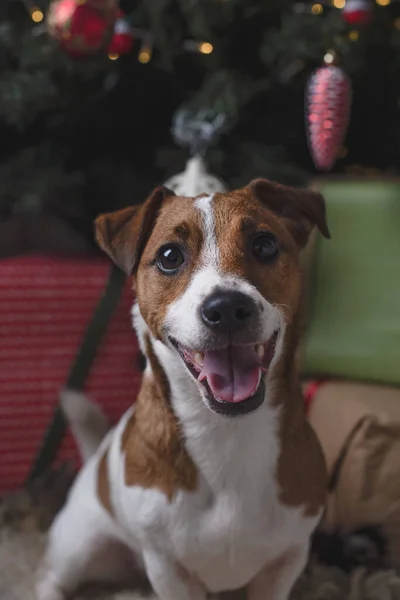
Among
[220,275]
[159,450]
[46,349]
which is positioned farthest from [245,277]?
[46,349]

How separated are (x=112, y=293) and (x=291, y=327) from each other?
599 millimetres

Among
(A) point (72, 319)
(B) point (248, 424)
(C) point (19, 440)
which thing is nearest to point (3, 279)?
(A) point (72, 319)

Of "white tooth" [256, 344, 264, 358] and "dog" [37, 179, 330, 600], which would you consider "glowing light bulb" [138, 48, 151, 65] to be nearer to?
"dog" [37, 179, 330, 600]

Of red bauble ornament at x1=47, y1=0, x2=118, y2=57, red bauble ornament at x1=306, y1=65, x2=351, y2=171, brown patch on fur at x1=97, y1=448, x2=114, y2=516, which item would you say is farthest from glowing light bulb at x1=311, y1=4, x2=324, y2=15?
brown patch on fur at x1=97, y1=448, x2=114, y2=516

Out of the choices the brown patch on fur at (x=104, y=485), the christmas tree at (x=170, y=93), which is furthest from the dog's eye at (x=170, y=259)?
the christmas tree at (x=170, y=93)

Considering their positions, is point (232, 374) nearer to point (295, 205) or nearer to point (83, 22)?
point (295, 205)

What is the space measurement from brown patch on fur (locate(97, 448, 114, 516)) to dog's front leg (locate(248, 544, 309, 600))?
0.26m

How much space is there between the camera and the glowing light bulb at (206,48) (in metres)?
1.34

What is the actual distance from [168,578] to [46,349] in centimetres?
63

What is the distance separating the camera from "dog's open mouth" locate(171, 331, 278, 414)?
2.55 feet

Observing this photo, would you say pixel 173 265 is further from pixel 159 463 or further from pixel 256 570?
pixel 256 570

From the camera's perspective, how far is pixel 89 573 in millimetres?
1101

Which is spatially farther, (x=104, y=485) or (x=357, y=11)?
(x=357, y=11)

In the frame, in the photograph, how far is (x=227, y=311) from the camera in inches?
28.5
